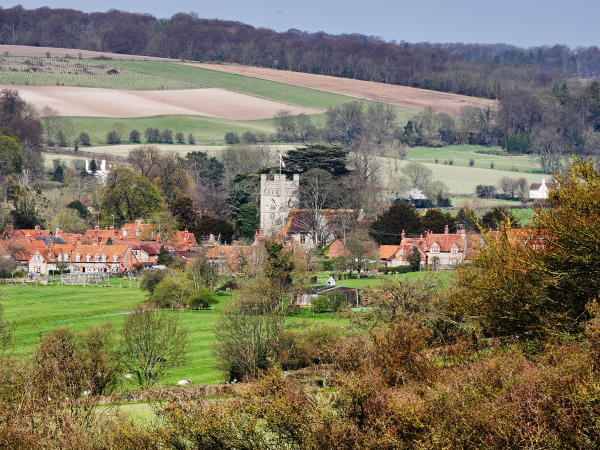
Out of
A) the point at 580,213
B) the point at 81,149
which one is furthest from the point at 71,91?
the point at 580,213

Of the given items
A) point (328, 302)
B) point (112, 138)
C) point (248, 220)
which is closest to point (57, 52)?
point (112, 138)

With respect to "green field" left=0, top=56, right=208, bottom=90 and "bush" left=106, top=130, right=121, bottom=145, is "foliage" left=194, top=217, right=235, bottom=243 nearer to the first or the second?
"bush" left=106, top=130, right=121, bottom=145

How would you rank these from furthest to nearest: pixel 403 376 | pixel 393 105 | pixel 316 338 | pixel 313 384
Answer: pixel 393 105 → pixel 316 338 → pixel 313 384 → pixel 403 376

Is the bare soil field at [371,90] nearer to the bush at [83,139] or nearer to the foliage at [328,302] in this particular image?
the bush at [83,139]

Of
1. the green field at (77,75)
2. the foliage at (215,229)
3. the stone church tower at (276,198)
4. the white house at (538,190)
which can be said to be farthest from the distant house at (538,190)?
the green field at (77,75)

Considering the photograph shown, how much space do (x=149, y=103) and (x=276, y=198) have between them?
7606cm

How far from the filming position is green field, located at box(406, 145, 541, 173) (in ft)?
451

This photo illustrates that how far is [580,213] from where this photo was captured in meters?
23.9

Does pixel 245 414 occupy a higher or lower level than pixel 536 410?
lower

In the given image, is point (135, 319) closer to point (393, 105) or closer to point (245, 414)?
point (245, 414)

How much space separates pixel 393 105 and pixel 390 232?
321 ft

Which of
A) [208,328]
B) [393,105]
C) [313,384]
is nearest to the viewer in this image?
[313,384]

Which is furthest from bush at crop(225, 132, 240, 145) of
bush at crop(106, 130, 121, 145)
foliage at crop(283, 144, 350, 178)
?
foliage at crop(283, 144, 350, 178)

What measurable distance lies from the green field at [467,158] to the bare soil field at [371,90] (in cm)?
1944
